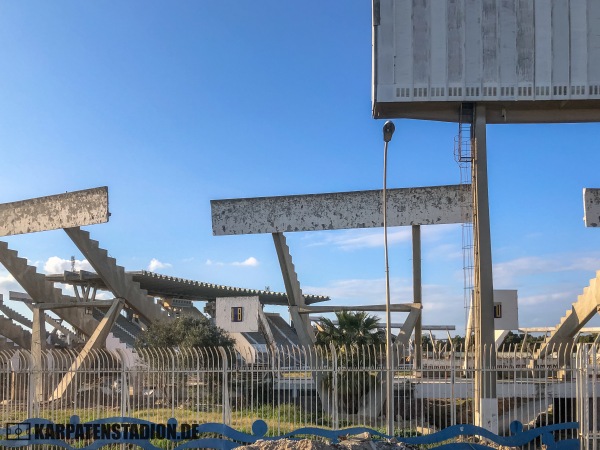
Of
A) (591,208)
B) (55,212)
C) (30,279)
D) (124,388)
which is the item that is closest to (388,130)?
(124,388)

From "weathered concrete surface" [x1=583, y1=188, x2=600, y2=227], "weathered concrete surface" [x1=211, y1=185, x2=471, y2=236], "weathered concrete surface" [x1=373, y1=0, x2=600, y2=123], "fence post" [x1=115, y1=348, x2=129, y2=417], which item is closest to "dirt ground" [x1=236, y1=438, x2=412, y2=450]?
"fence post" [x1=115, y1=348, x2=129, y2=417]

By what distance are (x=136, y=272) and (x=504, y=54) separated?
28.2 m

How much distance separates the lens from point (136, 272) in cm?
4209

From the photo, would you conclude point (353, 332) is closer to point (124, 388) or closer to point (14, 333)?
point (124, 388)

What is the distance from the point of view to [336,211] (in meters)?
28.0

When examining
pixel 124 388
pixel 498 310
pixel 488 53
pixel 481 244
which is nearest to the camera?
pixel 124 388

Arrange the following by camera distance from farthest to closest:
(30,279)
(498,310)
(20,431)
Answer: (30,279) < (498,310) < (20,431)

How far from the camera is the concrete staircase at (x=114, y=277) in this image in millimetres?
29688

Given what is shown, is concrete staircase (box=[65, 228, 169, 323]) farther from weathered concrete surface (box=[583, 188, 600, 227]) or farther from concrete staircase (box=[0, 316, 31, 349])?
weathered concrete surface (box=[583, 188, 600, 227])

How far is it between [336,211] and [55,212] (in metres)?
11.8

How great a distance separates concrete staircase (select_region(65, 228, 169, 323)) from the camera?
29.7 meters

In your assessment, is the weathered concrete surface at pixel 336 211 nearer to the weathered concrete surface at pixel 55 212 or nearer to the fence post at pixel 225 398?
the weathered concrete surface at pixel 55 212

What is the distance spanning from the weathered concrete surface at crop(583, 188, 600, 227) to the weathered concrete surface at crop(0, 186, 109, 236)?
18.5 m

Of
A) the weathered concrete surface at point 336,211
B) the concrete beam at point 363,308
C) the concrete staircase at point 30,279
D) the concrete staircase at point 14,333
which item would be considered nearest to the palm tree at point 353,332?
the concrete beam at point 363,308
